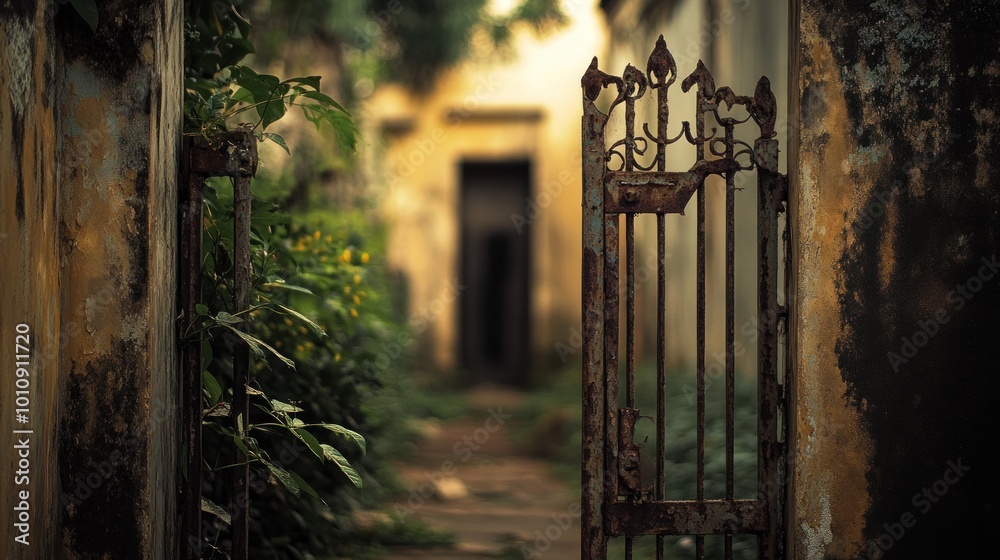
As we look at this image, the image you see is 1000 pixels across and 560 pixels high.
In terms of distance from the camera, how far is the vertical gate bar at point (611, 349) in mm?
3119

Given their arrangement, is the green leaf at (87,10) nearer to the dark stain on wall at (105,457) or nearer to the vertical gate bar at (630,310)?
the dark stain on wall at (105,457)

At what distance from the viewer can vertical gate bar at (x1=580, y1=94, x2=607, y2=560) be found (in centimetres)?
312

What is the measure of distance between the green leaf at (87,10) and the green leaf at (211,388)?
1168 mm

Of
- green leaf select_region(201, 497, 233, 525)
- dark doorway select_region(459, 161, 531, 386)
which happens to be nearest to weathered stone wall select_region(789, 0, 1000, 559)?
green leaf select_region(201, 497, 233, 525)

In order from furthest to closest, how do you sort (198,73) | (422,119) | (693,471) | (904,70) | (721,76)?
(422,119), (721,76), (693,471), (198,73), (904,70)

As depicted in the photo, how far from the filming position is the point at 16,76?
242 cm

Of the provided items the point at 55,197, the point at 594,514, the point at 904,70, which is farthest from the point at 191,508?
the point at 904,70

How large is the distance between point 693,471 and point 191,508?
10.7 ft

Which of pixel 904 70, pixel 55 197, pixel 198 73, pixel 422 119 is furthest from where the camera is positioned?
pixel 422 119

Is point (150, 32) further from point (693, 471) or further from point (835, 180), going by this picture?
point (693, 471)

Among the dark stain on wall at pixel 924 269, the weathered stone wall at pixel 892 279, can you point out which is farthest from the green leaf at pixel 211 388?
the dark stain on wall at pixel 924 269
